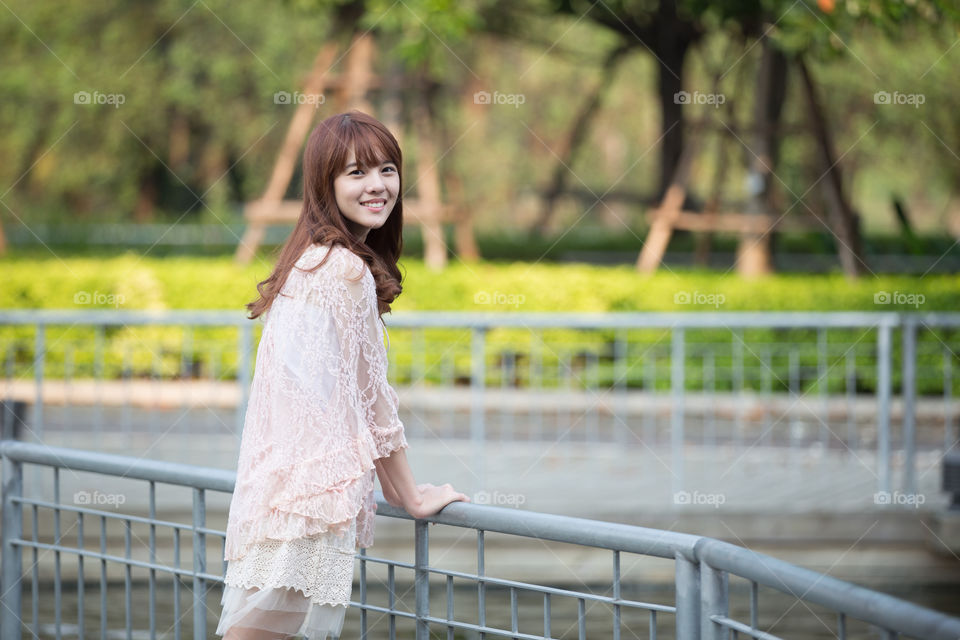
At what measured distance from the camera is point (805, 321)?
7.54 meters

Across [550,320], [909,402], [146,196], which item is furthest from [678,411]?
[146,196]

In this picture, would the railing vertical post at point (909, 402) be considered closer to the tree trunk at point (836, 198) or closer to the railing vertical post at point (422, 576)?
the tree trunk at point (836, 198)

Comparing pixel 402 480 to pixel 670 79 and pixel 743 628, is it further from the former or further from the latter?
pixel 670 79

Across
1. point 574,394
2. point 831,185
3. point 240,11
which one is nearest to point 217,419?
point 574,394

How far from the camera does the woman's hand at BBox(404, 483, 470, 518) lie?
273 centimetres

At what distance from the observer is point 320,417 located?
2.59m

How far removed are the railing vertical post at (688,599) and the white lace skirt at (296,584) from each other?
70 centimetres

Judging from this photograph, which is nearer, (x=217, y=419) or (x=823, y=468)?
(x=823, y=468)

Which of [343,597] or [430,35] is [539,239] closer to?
[430,35]

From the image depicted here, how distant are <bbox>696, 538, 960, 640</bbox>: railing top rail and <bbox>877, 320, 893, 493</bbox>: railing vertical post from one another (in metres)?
5.34

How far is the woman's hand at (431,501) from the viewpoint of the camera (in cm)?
273

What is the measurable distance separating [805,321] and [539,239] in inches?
519

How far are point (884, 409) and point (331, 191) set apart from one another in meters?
5.39

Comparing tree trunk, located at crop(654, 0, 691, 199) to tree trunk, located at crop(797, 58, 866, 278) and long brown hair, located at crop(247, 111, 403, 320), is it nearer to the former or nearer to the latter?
tree trunk, located at crop(797, 58, 866, 278)
